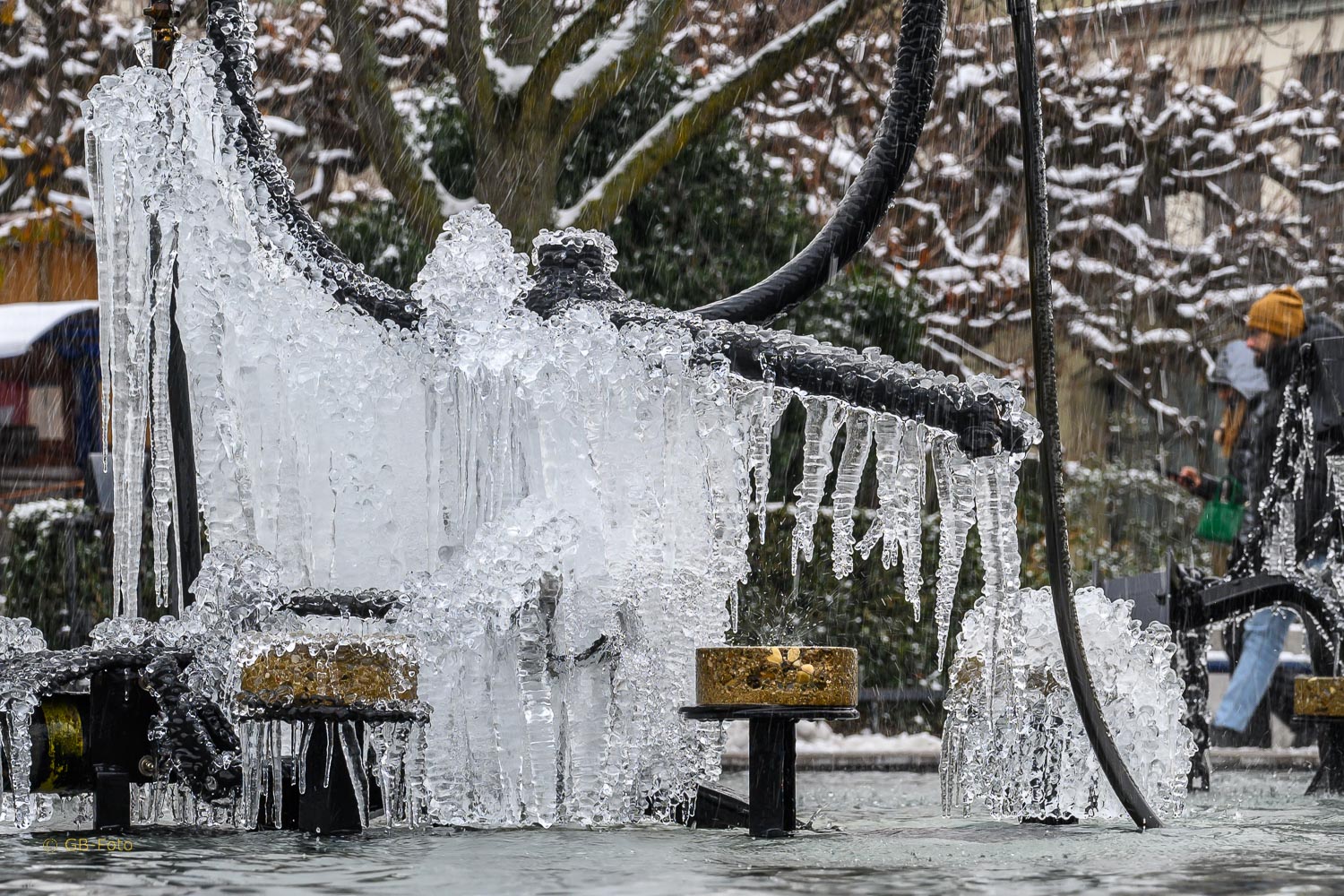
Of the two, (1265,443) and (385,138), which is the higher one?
(385,138)

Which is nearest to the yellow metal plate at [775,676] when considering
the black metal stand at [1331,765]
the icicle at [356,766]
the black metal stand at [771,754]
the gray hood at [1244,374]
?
the black metal stand at [771,754]

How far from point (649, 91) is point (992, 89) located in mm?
6812

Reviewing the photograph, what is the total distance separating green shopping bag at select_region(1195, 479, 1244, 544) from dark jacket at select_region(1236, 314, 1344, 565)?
75 centimetres

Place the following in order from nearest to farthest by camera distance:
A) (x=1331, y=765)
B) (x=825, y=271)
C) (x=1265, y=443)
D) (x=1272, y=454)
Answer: (x=825, y=271) < (x=1331, y=765) < (x=1272, y=454) < (x=1265, y=443)

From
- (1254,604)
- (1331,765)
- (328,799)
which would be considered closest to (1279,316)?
(1254,604)

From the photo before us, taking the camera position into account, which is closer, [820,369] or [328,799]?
[328,799]

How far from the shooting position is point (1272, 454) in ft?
28.2

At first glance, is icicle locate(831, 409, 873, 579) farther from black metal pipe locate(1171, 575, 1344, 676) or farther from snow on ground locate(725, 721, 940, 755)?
snow on ground locate(725, 721, 940, 755)

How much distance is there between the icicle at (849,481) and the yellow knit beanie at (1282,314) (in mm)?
4744

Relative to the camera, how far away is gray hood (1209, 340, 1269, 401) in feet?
31.1

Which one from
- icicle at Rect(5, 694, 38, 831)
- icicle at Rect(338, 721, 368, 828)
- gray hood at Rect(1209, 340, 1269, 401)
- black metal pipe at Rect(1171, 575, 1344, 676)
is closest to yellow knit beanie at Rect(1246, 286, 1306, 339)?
gray hood at Rect(1209, 340, 1269, 401)

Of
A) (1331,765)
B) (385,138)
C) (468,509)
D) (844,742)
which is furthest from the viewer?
(385,138)

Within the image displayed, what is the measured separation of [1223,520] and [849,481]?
553 centimetres

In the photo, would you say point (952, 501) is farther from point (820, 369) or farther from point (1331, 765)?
point (1331, 765)
